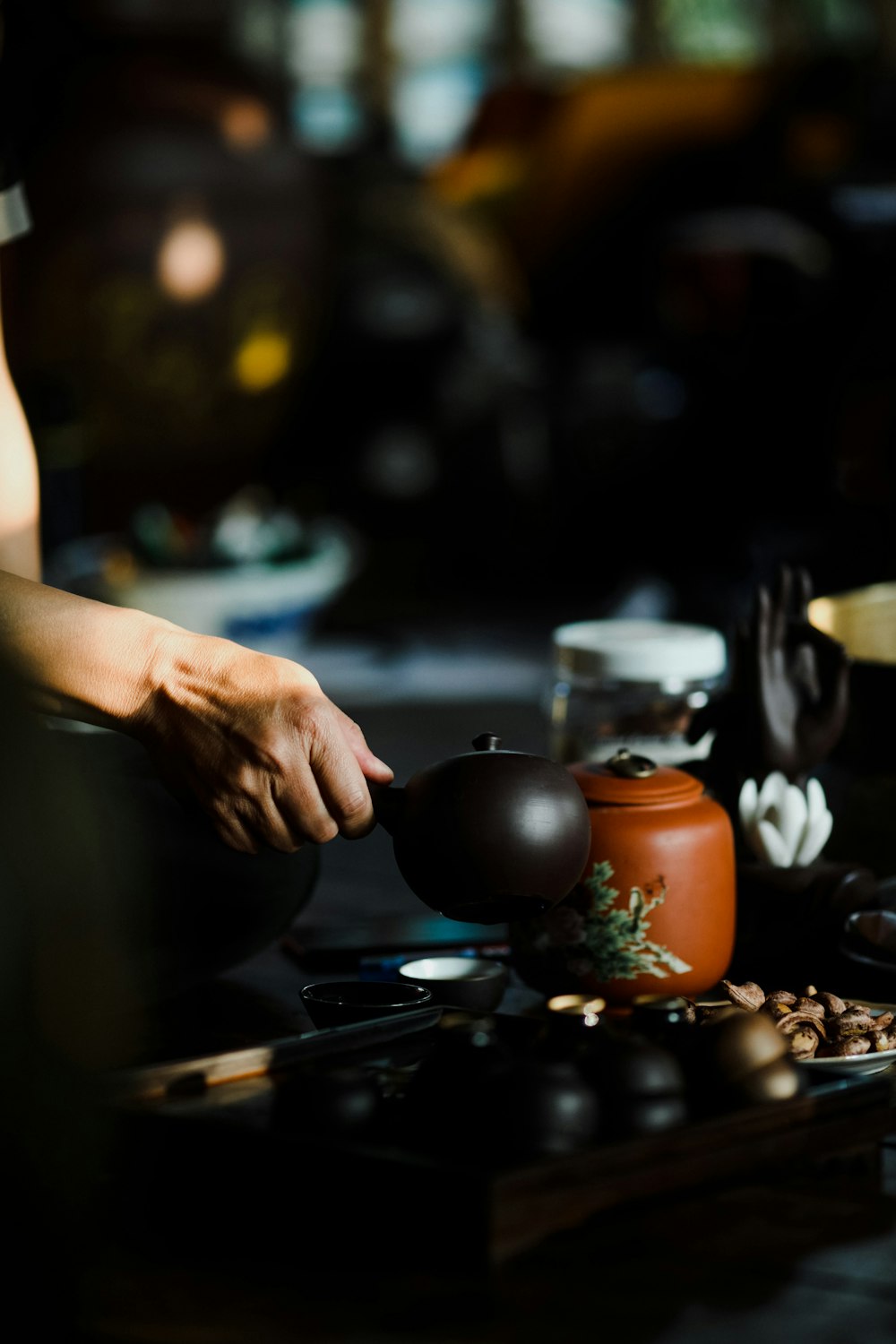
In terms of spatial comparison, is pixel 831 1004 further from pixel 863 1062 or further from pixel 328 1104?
pixel 328 1104

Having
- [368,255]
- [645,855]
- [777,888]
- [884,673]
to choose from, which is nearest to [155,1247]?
[645,855]

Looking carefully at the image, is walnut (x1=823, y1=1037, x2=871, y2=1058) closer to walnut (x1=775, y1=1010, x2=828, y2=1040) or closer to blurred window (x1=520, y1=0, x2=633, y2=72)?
walnut (x1=775, y1=1010, x2=828, y2=1040)

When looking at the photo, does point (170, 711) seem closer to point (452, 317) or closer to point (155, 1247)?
point (155, 1247)

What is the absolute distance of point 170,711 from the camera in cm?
87

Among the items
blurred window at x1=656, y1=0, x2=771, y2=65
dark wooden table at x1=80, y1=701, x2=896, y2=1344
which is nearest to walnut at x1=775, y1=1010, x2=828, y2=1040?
dark wooden table at x1=80, y1=701, x2=896, y2=1344

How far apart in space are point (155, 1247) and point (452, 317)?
4.15m

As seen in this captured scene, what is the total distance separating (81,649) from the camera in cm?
87

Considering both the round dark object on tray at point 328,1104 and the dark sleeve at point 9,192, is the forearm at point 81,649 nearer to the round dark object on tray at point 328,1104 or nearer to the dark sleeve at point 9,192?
the round dark object on tray at point 328,1104

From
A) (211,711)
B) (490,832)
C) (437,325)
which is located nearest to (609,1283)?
(490,832)

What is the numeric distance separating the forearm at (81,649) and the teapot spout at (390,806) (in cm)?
13

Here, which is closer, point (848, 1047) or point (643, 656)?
point (848, 1047)

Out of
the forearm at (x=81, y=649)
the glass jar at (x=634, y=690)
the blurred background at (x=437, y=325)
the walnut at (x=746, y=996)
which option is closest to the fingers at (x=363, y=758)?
the forearm at (x=81, y=649)

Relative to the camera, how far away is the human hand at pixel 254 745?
2.73 feet

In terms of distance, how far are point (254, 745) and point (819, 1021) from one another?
1.01 ft
